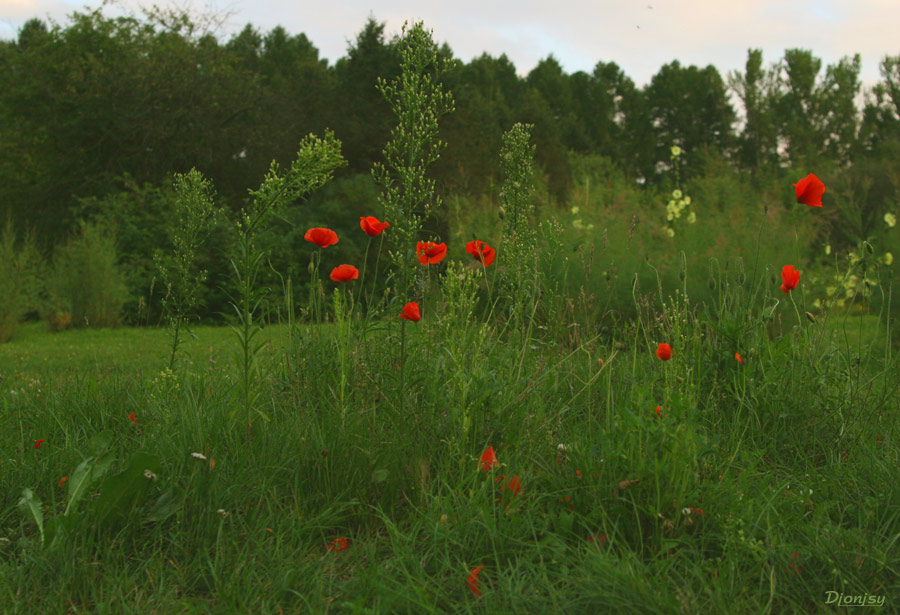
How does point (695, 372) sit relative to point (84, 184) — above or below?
below

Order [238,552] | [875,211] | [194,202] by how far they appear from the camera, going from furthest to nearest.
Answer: [875,211]
[194,202]
[238,552]

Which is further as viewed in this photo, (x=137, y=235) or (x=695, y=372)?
(x=137, y=235)

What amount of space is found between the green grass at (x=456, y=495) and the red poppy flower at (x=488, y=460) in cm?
5

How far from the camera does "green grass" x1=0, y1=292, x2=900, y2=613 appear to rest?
71.8 inches

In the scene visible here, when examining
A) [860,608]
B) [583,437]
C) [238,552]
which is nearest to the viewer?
[860,608]

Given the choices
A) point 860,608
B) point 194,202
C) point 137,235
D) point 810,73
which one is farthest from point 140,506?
point 810,73

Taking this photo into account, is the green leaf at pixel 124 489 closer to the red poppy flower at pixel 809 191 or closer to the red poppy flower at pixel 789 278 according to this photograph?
the red poppy flower at pixel 789 278

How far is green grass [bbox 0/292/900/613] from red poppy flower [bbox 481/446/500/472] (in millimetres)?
50

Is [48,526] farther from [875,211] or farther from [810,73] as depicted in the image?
[810,73]

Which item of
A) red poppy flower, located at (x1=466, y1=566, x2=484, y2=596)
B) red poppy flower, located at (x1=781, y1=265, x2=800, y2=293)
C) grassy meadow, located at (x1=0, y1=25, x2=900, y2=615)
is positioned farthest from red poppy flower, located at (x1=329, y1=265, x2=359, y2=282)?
red poppy flower, located at (x1=781, y1=265, x2=800, y2=293)

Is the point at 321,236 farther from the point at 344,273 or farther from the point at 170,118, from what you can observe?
the point at 170,118

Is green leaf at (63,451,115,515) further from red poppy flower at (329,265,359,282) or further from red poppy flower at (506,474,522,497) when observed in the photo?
red poppy flower at (506,474,522,497)

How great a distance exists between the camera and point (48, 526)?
6.54 feet

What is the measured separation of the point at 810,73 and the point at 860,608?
4197 cm
